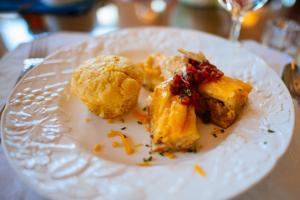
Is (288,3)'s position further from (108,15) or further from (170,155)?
(170,155)

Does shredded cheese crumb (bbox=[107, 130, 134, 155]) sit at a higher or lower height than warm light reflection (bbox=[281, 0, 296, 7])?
lower

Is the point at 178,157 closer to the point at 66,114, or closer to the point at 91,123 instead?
the point at 91,123

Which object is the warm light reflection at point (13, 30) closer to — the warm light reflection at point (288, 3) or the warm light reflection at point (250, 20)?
the warm light reflection at point (250, 20)

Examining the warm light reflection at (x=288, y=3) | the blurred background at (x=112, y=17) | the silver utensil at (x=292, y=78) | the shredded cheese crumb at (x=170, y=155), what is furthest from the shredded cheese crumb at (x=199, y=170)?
the warm light reflection at (x=288, y=3)

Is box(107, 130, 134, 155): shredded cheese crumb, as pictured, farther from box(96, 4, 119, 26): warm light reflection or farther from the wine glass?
box(96, 4, 119, 26): warm light reflection

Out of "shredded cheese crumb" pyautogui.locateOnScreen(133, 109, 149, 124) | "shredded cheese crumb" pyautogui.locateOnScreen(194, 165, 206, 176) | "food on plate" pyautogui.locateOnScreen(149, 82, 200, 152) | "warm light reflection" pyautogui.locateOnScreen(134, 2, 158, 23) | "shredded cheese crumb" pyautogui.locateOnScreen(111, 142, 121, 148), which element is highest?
"warm light reflection" pyautogui.locateOnScreen(134, 2, 158, 23)

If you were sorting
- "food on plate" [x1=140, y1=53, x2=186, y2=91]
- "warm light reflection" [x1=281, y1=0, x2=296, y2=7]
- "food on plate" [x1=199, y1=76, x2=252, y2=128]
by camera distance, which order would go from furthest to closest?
"warm light reflection" [x1=281, y1=0, x2=296, y2=7] < "food on plate" [x1=140, y1=53, x2=186, y2=91] < "food on plate" [x1=199, y1=76, x2=252, y2=128]

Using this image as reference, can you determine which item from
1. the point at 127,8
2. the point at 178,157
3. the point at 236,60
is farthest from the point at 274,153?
the point at 127,8

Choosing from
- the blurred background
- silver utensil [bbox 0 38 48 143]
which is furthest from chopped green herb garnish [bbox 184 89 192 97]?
the blurred background
